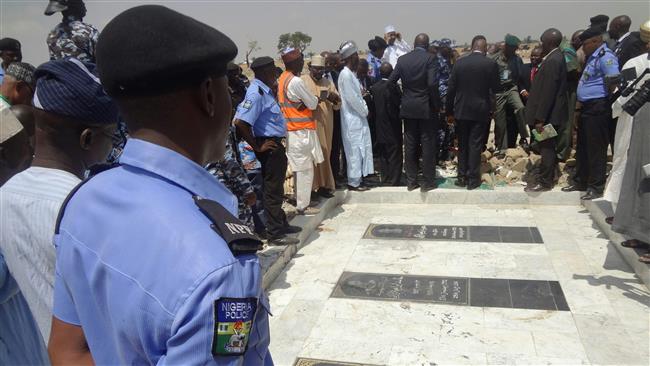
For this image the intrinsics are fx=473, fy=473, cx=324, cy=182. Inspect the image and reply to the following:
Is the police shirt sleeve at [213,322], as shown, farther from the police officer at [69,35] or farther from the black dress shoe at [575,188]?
the black dress shoe at [575,188]

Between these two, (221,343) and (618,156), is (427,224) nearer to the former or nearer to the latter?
(618,156)

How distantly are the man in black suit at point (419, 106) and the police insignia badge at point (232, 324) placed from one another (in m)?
5.80

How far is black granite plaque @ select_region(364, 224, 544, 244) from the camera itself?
201 inches

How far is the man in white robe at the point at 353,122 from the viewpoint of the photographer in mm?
6375

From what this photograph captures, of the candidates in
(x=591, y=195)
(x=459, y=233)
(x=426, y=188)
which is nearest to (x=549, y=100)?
(x=591, y=195)

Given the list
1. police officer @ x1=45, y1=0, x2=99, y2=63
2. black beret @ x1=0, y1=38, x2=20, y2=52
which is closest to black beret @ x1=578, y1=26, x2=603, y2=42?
police officer @ x1=45, y1=0, x2=99, y2=63

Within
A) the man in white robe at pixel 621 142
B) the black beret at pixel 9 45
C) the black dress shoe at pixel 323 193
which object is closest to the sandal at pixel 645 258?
the man in white robe at pixel 621 142

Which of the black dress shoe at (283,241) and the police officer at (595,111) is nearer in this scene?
the black dress shoe at (283,241)

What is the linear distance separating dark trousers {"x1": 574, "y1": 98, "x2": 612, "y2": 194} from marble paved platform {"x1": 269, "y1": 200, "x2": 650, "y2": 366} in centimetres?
55

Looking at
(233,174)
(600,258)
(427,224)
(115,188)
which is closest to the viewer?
(115,188)

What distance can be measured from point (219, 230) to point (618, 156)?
15.6ft

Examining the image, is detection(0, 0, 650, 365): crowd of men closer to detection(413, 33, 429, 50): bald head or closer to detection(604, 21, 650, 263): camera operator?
detection(604, 21, 650, 263): camera operator

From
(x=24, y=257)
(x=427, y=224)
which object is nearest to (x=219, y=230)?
(x=24, y=257)

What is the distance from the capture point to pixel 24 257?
1.34m
